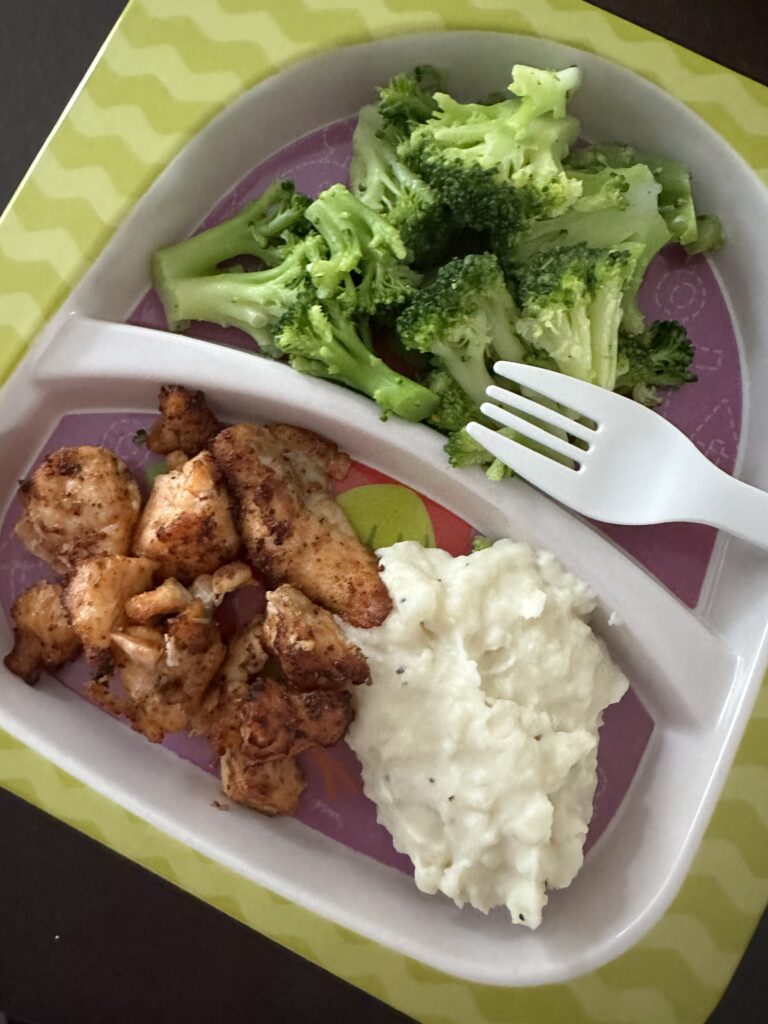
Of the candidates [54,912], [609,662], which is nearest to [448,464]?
[609,662]

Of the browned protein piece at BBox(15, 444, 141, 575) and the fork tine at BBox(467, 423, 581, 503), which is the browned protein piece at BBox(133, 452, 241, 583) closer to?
the browned protein piece at BBox(15, 444, 141, 575)

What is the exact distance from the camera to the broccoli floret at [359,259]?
1674 mm

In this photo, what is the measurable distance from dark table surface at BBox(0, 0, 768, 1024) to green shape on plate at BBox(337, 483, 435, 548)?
93 centimetres

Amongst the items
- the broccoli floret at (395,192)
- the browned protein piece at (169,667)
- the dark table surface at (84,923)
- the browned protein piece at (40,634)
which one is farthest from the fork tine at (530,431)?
the dark table surface at (84,923)

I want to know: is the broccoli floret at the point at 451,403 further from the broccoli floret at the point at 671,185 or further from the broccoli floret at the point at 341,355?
the broccoli floret at the point at 671,185

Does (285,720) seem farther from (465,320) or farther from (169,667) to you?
(465,320)

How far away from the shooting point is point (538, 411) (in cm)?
165

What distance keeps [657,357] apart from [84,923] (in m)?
1.83

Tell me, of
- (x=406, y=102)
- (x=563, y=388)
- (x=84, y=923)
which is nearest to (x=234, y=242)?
(x=406, y=102)

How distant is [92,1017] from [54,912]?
10.6 inches

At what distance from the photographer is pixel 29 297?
1816mm

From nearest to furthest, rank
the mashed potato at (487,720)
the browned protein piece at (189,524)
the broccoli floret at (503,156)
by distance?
the broccoli floret at (503,156) → the mashed potato at (487,720) → the browned protein piece at (189,524)

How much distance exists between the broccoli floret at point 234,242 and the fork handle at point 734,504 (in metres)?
1.04

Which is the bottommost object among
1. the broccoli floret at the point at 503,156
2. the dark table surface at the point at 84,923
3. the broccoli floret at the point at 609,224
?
the dark table surface at the point at 84,923
